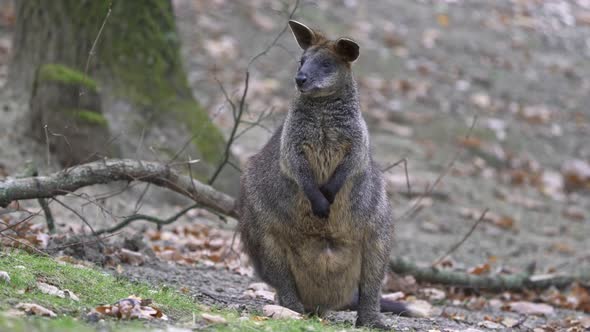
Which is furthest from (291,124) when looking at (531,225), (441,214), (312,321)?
(531,225)

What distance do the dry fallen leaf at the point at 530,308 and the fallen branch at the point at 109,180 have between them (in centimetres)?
277

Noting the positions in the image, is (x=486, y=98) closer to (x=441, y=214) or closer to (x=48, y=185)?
(x=441, y=214)

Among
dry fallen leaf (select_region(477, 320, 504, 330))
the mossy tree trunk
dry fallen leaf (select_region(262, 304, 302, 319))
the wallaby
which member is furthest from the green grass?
the mossy tree trunk

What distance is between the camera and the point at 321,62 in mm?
5859

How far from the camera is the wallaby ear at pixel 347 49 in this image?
586 cm

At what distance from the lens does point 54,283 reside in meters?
5.16

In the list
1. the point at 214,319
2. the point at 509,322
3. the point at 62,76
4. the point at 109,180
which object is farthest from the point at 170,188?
the point at 509,322

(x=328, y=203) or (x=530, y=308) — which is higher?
(x=328, y=203)

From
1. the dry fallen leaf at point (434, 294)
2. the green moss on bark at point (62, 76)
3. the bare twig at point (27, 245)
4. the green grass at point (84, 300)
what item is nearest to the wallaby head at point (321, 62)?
the green grass at point (84, 300)

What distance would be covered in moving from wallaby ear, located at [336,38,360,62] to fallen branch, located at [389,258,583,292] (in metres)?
2.49

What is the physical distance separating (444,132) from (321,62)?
837 centimetres

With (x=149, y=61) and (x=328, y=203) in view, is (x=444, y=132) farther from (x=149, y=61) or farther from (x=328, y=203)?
(x=328, y=203)

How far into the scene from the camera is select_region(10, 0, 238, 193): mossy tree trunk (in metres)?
8.93

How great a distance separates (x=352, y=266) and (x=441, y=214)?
19.1 feet
